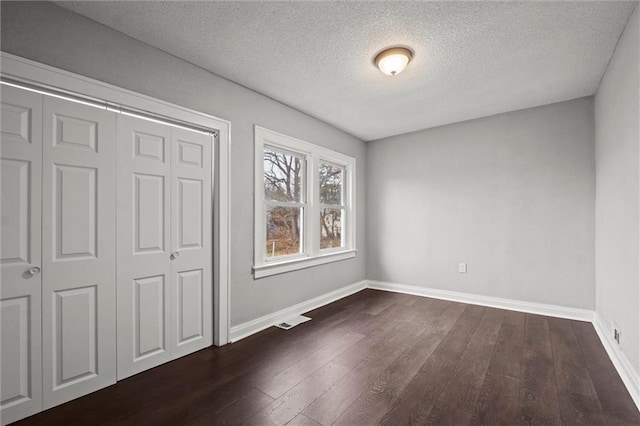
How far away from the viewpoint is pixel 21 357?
176cm

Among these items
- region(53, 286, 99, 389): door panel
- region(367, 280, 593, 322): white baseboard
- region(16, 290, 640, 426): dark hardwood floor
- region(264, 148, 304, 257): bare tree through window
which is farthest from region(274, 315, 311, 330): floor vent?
region(367, 280, 593, 322): white baseboard

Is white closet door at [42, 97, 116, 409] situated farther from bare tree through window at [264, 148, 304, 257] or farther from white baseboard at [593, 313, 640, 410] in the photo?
white baseboard at [593, 313, 640, 410]

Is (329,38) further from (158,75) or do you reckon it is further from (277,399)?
(277,399)

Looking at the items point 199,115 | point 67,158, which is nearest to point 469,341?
point 199,115

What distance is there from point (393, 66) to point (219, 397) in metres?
2.87

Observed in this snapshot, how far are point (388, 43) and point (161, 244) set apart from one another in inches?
96.7

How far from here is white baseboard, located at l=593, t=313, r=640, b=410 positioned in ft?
6.38

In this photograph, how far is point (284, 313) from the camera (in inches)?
136

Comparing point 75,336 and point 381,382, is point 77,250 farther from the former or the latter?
point 381,382

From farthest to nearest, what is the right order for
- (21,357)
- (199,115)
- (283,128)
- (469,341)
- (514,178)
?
(514,178) → (283,128) → (469,341) → (199,115) → (21,357)

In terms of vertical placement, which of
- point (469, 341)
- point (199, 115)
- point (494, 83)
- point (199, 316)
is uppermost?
point (494, 83)

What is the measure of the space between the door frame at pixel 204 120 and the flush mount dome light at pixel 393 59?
1.53 meters

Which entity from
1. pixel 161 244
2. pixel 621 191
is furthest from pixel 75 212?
pixel 621 191

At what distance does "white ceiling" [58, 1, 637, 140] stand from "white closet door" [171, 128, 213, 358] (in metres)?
0.79
